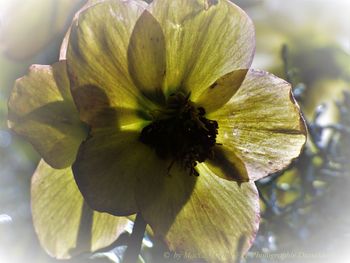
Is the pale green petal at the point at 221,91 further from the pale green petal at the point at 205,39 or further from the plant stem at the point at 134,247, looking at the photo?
the plant stem at the point at 134,247

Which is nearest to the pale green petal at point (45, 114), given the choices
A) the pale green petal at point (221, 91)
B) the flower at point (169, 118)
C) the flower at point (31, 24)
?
the flower at point (169, 118)

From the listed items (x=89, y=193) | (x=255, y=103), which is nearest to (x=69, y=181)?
(x=89, y=193)

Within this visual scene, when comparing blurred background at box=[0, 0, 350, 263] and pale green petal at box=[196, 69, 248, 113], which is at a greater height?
pale green petal at box=[196, 69, 248, 113]

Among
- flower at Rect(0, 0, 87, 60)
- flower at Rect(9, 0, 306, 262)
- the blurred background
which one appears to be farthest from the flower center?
flower at Rect(0, 0, 87, 60)

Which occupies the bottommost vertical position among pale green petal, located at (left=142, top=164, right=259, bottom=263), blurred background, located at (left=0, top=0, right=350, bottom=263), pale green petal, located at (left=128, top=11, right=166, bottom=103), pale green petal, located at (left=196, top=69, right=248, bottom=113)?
blurred background, located at (left=0, top=0, right=350, bottom=263)

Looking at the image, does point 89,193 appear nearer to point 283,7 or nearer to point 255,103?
point 255,103

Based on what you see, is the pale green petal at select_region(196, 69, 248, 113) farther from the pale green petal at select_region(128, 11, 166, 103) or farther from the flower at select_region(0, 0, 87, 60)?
the flower at select_region(0, 0, 87, 60)

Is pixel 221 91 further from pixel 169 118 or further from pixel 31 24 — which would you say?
pixel 31 24

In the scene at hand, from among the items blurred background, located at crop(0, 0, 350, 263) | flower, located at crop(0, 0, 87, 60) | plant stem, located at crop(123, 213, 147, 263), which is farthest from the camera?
flower, located at crop(0, 0, 87, 60)
